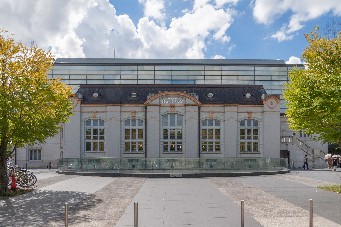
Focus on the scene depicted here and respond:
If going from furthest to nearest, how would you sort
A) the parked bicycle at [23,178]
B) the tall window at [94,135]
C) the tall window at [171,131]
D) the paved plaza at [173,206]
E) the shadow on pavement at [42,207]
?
the tall window at [94,135] < the tall window at [171,131] < the parked bicycle at [23,178] < the shadow on pavement at [42,207] < the paved plaza at [173,206]

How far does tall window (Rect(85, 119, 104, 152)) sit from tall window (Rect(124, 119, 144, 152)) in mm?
2742

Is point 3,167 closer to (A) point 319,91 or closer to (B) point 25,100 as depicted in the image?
(B) point 25,100

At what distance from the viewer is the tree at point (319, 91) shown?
66.0 ft

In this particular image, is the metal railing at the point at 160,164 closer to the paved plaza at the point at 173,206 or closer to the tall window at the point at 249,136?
the tall window at the point at 249,136

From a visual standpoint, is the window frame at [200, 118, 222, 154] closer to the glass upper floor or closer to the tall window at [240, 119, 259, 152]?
the tall window at [240, 119, 259, 152]

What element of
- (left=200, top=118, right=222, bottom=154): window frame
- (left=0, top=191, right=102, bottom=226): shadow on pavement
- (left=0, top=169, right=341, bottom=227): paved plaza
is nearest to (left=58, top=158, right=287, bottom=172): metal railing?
(left=200, top=118, right=222, bottom=154): window frame

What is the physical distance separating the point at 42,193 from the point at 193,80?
51397mm

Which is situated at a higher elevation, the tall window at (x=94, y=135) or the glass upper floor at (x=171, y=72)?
the glass upper floor at (x=171, y=72)

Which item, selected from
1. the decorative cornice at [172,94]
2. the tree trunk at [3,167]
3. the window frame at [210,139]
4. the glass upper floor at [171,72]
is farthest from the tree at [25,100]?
the glass upper floor at [171,72]

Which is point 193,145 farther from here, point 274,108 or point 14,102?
point 14,102

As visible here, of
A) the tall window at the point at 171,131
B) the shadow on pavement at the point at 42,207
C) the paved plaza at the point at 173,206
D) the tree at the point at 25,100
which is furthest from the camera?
the tall window at the point at 171,131

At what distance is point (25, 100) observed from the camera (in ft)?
65.5

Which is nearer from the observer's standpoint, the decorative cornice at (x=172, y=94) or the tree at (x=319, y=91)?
the tree at (x=319, y=91)

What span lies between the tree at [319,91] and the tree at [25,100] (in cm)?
1284
